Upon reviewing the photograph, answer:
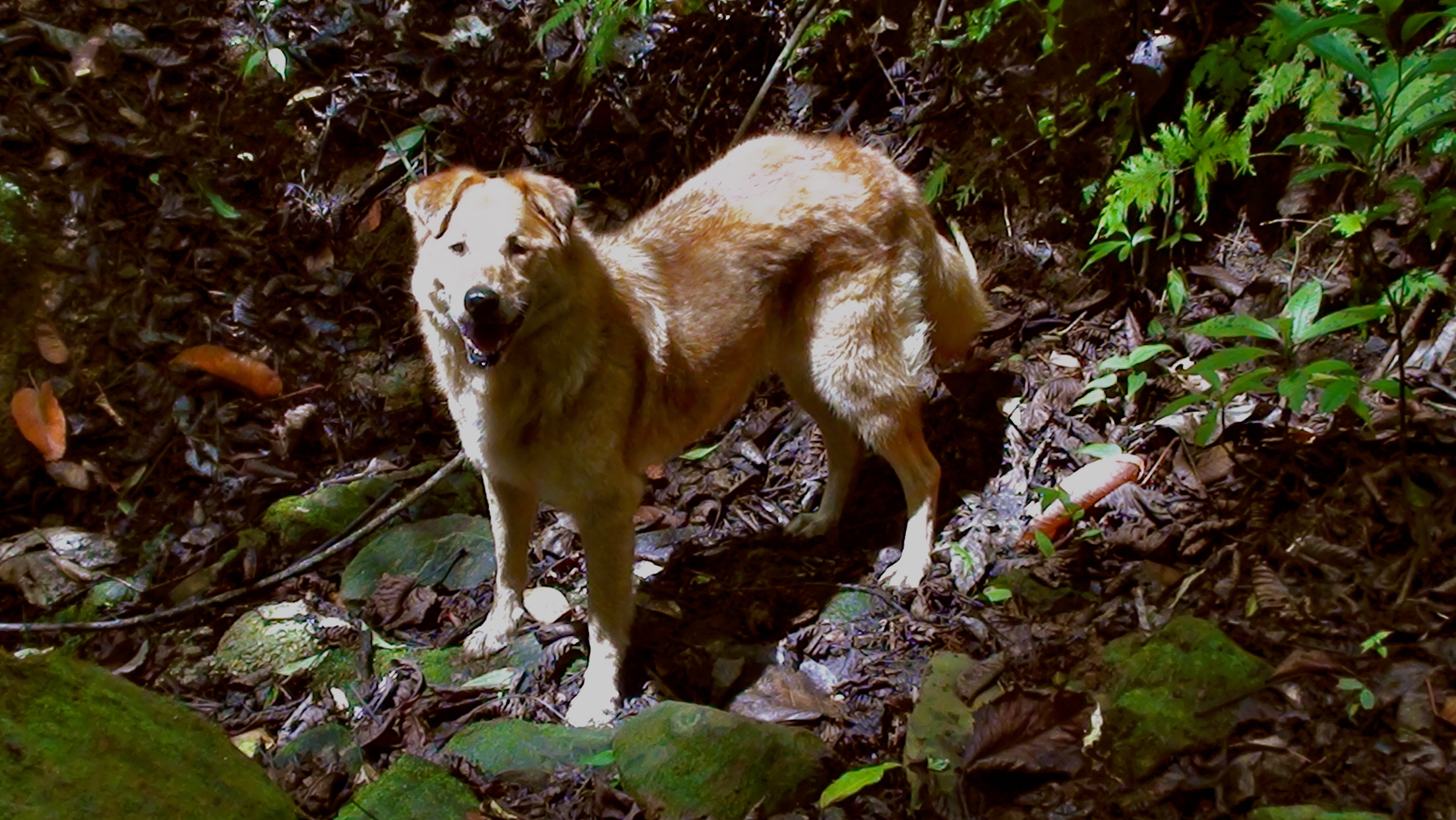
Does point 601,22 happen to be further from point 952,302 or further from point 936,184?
point 952,302

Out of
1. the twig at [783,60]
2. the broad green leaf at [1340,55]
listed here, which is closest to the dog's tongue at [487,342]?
the broad green leaf at [1340,55]

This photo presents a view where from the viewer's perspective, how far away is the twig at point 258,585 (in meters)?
4.60

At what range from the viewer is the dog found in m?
3.68

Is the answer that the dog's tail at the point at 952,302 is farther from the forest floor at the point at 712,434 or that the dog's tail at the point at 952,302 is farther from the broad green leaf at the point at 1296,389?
the broad green leaf at the point at 1296,389

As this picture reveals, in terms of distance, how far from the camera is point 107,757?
247 cm

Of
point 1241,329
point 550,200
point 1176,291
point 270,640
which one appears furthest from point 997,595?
point 270,640

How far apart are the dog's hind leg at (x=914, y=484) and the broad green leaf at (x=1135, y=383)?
954 millimetres

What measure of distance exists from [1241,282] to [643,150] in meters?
3.60

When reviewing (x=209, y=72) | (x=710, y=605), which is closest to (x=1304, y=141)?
(x=710, y=605)

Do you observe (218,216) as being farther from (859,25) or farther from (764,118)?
(859,25)

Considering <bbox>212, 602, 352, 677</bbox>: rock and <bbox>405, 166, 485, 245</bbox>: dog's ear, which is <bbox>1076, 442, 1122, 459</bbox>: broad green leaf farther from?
<bbox>212, 602, 352, 677</bbox>: rock

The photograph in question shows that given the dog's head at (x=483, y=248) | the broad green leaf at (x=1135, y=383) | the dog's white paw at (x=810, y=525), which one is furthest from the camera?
the dog's white paw at (x=810, y=525)

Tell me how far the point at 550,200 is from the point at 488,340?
59 centimetres

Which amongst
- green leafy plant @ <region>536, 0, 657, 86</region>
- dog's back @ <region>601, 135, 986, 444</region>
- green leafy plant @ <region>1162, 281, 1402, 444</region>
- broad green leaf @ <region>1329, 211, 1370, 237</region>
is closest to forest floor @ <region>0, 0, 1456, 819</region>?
green leafy plant @ <region>536, 0, 657, 86</region>
